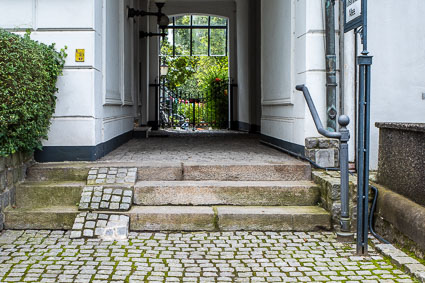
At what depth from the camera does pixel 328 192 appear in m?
4.89

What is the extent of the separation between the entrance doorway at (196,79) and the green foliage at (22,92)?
1022 centimetres

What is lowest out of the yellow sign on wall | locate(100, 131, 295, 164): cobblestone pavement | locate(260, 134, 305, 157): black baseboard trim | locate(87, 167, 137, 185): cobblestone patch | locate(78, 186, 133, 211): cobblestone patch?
locate(78, 186, 133, 211): cobblestone patch

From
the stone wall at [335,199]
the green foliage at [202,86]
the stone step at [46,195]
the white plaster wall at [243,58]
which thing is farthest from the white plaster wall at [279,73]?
the green foliage at [202,86]

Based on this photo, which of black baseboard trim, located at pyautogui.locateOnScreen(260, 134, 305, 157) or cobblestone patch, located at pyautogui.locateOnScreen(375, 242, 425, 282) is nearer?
cobblestone patch, located at pyautogui.locateOnScreen(375, 242, 425, 282)

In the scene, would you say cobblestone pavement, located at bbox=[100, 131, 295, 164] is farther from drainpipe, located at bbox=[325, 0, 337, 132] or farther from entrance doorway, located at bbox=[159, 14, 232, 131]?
entrance doorway, located at bbox=[159, 14, 232, 131]

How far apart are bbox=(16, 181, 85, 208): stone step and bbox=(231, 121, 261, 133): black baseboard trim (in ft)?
24.6

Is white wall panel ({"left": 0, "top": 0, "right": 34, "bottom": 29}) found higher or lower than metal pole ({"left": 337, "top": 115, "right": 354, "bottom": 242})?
higher

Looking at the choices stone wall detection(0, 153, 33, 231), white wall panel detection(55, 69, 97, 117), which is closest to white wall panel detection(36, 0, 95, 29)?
white wall panel detection(55, 69, 97, 117)

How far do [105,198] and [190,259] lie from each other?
1.35 m

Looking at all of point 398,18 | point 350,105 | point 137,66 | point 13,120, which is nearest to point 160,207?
point 13,120

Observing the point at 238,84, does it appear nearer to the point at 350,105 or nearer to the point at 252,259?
the point at 350,105

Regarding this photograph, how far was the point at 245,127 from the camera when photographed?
1324 cm

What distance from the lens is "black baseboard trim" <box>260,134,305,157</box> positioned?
19.6 feet

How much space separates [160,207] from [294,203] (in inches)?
53.1
